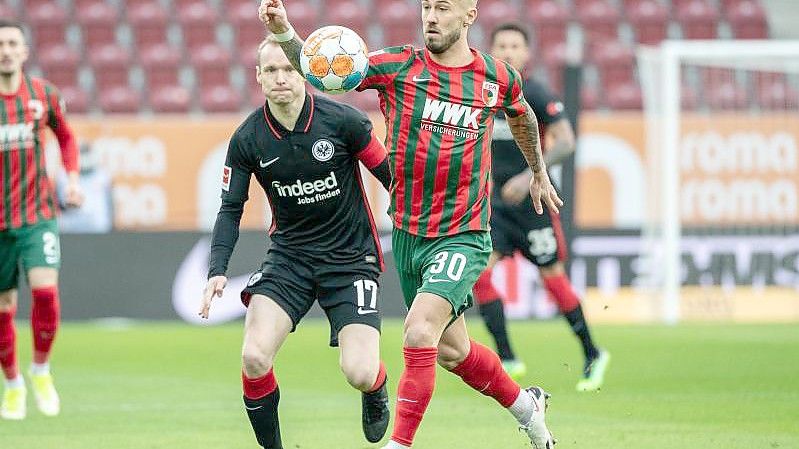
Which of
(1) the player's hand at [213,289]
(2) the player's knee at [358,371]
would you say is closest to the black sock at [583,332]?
(2) the player's knee at [358,371]

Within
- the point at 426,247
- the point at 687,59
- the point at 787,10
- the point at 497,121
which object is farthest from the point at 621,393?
the point at 787,10

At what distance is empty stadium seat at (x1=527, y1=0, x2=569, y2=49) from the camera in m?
18.7

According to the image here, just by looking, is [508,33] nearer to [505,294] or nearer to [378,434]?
[378,434]

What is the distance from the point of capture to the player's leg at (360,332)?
6.24 m

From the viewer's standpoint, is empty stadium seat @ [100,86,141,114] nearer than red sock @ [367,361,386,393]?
No

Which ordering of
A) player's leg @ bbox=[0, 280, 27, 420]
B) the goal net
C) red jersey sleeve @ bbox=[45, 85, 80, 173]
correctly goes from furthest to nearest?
the goal net
red jersey sleeve @ bbox=[45, 85, 80, 173]
player's leg @ bbox=[0, 280, 27, 420]

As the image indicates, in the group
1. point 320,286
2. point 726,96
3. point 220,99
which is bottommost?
point 220,99

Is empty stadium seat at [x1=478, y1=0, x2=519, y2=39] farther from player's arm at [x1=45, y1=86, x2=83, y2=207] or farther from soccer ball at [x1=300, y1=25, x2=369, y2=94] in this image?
soccer ball at [x1=300, y1=25, x2=369, y2=94]

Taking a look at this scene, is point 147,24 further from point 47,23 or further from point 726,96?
point 726,96

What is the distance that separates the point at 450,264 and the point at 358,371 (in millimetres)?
747

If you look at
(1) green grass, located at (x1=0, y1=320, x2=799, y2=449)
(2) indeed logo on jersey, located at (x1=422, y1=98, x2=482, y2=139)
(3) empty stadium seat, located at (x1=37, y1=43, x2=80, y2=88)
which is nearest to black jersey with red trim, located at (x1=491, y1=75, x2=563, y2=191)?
(1) green grass, located at (x1=0, y1=320, x2=799, y2=449)

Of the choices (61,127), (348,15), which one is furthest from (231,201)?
(348,15)

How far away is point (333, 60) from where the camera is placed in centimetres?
562

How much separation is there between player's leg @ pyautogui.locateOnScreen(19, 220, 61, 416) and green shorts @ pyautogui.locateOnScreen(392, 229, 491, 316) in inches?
113
